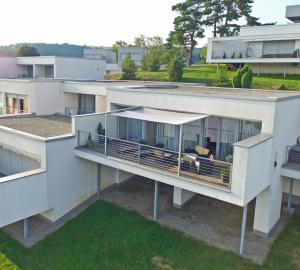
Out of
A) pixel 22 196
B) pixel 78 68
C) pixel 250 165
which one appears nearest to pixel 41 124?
pixel 22 196

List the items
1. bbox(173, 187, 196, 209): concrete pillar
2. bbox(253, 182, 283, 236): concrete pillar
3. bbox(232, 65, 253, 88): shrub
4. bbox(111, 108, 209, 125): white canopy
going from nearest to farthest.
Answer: bbox(111, 108, 209, 125): white canopy
bbox(253, 182, 283, 236): concrete pillar
bbox(173, 187, 196, 209): concrete pillar
bbox(232, 65, 253, 88): shrub

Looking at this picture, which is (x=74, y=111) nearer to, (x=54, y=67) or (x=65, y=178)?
(x=65, y=178)

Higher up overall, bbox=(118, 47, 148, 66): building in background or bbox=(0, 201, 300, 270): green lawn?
bbox=(118, 47, 148, 66): building in background

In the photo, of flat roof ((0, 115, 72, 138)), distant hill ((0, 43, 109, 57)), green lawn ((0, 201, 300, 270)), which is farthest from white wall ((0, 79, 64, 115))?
distant hill ((0, 43, 109, 57))

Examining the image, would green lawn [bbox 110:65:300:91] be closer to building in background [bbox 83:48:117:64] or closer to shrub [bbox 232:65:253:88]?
shrub [bbox 232:65:253:88]

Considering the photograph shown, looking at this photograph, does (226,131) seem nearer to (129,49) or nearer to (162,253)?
(162,253)

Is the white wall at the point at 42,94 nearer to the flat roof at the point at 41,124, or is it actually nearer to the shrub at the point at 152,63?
the flat roof at the point at 41,124

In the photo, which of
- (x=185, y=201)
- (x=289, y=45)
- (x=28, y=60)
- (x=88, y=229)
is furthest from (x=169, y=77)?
(x=88, y=229)

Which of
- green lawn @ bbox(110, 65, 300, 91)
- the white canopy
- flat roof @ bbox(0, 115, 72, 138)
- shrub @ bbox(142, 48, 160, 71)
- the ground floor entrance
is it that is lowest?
the ground floor entrance
